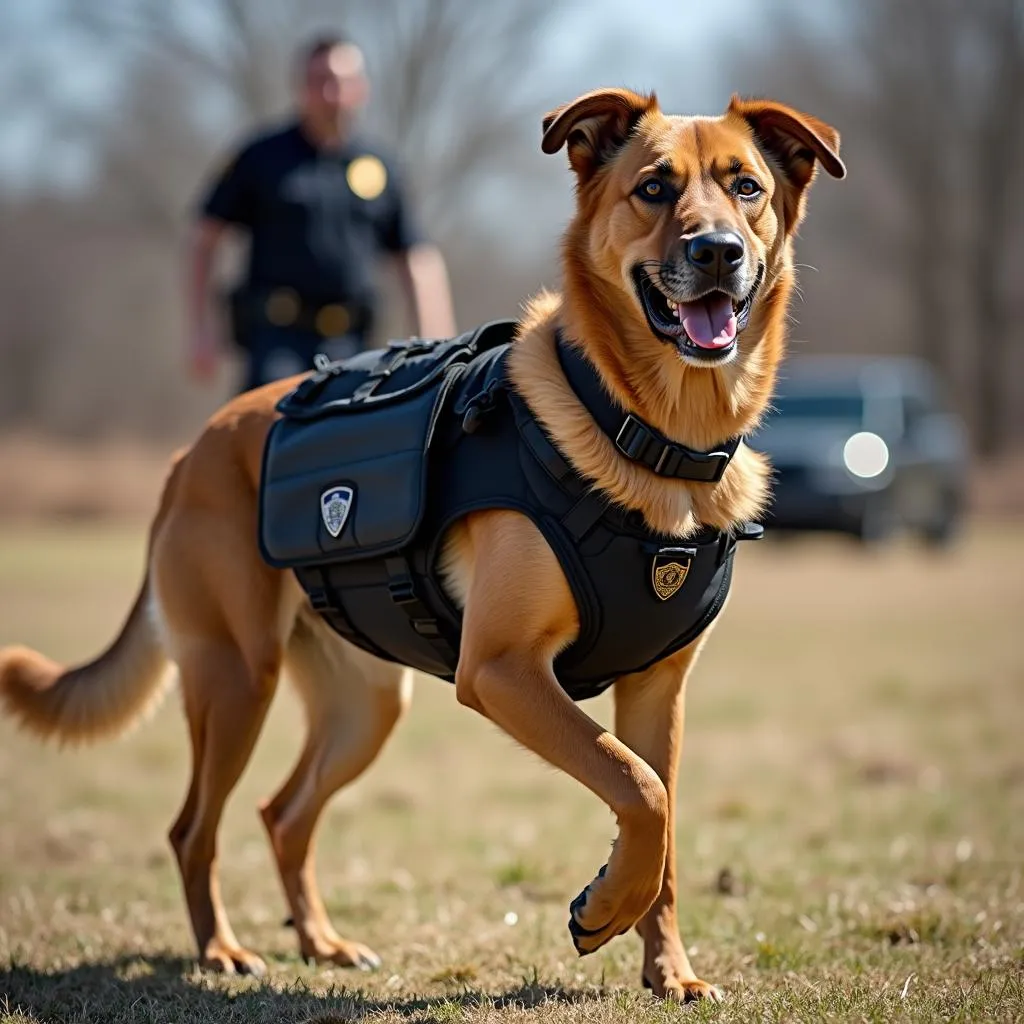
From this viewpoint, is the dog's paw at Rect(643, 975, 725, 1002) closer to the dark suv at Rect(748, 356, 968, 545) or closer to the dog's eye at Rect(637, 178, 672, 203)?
the dog's eye at Rect(637, 178, 672, 203)

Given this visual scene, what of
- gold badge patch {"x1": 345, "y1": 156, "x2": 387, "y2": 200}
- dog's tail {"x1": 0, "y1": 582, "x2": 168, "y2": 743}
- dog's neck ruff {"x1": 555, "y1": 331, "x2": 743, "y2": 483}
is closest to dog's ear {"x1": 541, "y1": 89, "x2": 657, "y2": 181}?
dog's neck ruff {"x1": 555, "y1": 331, "x2": 743, "y2": 483}

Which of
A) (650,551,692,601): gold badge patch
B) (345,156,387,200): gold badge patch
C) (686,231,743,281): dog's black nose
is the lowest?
(650,551,692,601): gold badge patch

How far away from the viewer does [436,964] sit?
3818 millimetres

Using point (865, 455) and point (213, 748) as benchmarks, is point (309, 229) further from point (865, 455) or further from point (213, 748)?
point (865, 455)

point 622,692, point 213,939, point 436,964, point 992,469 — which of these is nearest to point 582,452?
point 622,692

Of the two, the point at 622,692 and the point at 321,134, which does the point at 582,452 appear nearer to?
the point at 622,692

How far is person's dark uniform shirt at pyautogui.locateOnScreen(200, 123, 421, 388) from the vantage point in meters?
6.09

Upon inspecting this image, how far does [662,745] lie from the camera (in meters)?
3.64

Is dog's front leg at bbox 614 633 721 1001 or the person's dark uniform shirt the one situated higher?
the person's dark uniform shirt

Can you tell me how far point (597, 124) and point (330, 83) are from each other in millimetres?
2679

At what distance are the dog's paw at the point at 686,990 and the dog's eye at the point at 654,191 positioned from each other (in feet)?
6.22

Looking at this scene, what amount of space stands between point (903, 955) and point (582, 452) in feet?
5.23

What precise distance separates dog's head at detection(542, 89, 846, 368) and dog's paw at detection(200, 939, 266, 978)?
78.9 inches

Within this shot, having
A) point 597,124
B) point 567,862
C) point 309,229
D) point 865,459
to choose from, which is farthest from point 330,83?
point 865,459
